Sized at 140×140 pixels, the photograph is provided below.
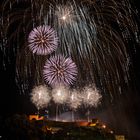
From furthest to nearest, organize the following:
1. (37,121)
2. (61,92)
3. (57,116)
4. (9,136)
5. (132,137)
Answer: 1. (132,137)
2. (57,116)
3. (37,121)
4. (61,92)
5. (9,136)

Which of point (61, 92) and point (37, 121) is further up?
point (61, 92)

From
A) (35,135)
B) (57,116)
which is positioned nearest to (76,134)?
(35,135)

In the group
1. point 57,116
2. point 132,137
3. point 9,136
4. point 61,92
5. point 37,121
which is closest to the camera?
point 9,136

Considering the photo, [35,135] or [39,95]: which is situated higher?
[39,95]

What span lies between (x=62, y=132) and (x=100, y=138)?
6.45 metres

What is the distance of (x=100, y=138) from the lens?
188ft

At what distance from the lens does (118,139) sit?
64000 millimetres

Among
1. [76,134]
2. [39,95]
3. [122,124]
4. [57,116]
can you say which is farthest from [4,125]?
[122,124]

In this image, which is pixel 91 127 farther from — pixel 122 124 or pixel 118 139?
pixel 122 124

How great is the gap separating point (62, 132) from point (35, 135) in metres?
6.85

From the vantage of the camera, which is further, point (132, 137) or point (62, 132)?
point (132, 137)

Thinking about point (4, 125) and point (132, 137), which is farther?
point (132, 137)

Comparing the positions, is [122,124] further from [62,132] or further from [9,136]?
[9,136]

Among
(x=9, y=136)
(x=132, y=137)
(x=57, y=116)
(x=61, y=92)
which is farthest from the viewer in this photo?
(x=132, y=137)
